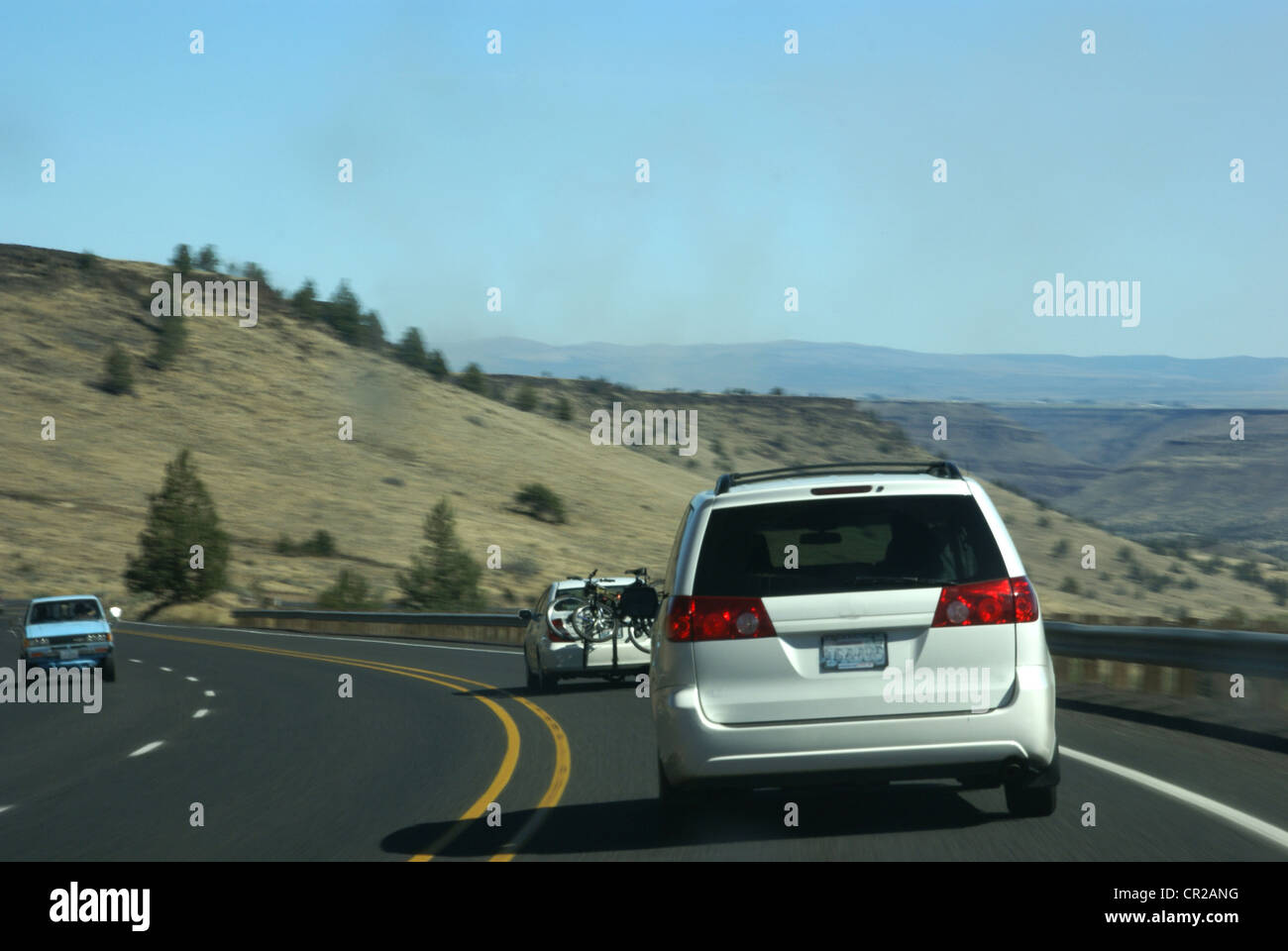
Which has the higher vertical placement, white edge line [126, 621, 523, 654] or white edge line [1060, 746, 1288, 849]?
white edge line [1060, 746, 1288, 849]

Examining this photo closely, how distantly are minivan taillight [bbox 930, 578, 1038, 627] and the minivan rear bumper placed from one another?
294 mm

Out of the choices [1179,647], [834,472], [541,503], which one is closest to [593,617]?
[1179,647]

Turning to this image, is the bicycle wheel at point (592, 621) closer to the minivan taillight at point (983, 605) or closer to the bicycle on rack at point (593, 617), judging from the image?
the bicycle on rack at point (593, 617)

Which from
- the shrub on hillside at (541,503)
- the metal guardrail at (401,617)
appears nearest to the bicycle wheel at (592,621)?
the metal guardrail at (401,617)

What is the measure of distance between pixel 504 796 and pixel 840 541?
12.2ft

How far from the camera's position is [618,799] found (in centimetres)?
1109

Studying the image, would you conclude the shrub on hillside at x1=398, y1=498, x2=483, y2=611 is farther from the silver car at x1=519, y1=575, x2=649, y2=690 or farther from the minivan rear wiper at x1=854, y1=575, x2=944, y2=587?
the minivan rear wiper at x1=854, y1=575, x2=944, y2=587

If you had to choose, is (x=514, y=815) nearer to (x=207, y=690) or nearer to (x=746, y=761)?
(x=746, y=761)

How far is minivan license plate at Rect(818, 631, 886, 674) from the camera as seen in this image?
8477 mm

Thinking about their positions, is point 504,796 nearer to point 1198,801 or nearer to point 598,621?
point 1198,801

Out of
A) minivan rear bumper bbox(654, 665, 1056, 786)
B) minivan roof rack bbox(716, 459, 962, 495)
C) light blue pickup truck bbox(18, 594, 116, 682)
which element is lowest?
light blue pickup truck bbox(18, 594, 116, 682)

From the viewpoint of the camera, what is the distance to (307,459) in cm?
9262

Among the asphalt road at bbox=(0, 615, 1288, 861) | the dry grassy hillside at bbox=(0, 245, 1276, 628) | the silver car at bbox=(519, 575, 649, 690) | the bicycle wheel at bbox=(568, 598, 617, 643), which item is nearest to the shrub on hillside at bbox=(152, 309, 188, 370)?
the dry grassy hillside at bbox=(0, 245, 1276, 628)

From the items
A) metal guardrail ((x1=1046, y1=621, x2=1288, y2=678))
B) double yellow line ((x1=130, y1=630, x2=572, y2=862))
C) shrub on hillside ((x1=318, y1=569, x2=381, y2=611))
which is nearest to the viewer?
double yellow line ((x1=130, y1=630, x2=572, y2=862))
